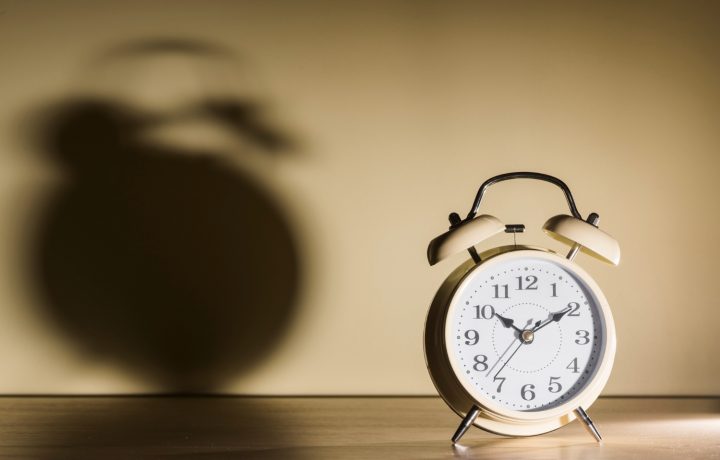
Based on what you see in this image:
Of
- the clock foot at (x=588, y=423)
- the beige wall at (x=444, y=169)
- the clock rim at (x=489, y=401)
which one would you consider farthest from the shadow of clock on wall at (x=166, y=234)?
the clock foot at (x=588, y=423)

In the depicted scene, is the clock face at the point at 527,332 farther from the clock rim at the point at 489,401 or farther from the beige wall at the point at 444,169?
the beige wall at the point at 444,169

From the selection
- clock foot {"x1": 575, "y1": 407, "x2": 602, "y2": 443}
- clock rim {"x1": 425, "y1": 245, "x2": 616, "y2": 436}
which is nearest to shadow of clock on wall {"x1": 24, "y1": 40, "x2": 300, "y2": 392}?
clock rim {"x1": 425, "y1": 245, "x2": 616, "y2": 436}

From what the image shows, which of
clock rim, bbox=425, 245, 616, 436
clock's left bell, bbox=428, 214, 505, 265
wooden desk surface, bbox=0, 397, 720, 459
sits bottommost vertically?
wooden desk surface, bbox=0, 397, 720, 459

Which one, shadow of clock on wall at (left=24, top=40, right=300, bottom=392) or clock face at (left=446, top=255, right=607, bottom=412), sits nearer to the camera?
clock face at (left=446, top=255, right=607, bottom=412)

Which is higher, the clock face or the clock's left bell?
the clock's left bell

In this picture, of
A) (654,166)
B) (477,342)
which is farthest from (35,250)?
(654,166)

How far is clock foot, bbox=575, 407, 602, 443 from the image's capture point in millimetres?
958

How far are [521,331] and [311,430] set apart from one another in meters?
0.34

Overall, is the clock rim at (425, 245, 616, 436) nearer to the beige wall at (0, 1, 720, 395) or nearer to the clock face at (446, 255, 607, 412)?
the clock face at (446, 255, 607, 412)

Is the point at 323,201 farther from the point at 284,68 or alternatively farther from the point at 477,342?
the point at 477,342

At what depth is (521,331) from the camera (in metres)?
0.98

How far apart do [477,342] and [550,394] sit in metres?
0.12

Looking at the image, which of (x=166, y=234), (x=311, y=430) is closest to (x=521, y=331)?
(x=311, y=430)

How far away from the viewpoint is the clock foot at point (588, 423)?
0.96 m
